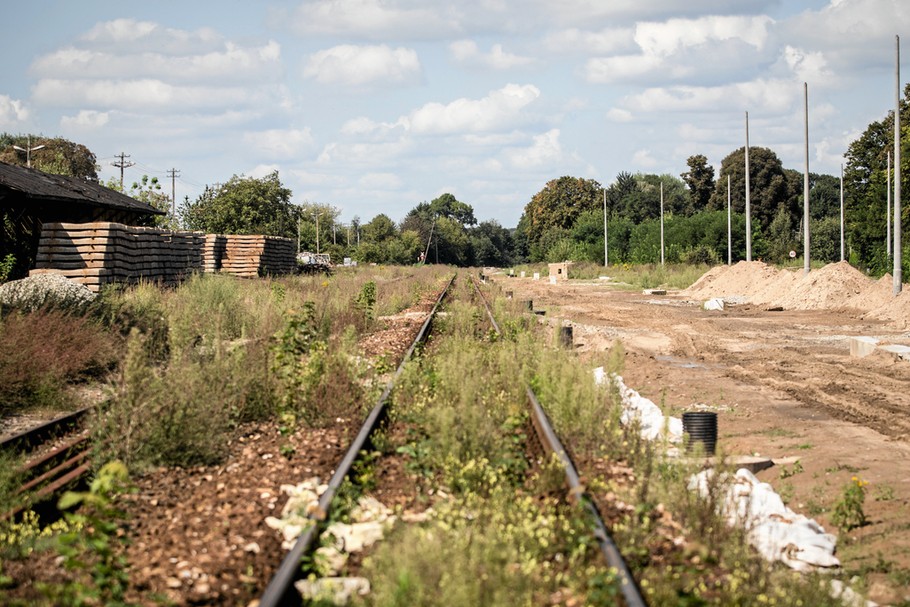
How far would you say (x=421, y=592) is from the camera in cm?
432

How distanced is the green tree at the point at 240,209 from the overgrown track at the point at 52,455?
56128 millimetres

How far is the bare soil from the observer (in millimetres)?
7484

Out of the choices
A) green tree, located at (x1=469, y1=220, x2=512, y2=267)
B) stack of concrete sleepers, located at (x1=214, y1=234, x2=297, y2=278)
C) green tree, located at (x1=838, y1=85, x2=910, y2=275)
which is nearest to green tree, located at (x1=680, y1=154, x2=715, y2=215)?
green tree, located at (x1=838, y1=85, x2=910, y2=275)

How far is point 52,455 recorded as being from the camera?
8.09 meters

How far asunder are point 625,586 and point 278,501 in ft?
9.90

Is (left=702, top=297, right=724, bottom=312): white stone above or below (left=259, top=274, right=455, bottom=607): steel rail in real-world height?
above

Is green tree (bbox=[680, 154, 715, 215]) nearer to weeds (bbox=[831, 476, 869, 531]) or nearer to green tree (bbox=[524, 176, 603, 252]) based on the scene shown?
green tree (bbox=[524, 176, 603, 252])

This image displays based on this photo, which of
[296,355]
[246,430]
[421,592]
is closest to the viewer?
[421,592]

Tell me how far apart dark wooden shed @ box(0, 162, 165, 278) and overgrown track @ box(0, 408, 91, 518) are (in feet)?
54.5

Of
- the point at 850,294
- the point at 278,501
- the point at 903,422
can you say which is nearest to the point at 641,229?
the point at 850,294

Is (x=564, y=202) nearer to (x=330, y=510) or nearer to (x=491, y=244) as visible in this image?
→ (x=491, y=244)

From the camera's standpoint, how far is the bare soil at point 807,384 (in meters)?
7.48

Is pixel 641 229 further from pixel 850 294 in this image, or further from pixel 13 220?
pixel 13 220

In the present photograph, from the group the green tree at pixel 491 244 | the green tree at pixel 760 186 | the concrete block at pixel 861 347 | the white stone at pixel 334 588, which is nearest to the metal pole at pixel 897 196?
the concrete block at pixel 861 347
